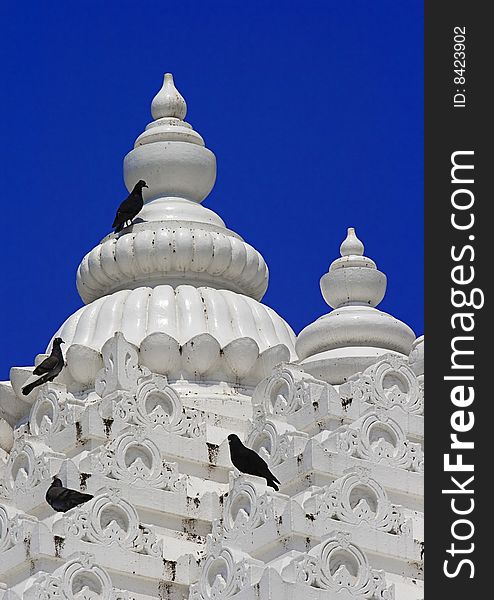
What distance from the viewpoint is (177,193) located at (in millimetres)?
36688

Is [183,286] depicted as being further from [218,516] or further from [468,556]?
[468,556]

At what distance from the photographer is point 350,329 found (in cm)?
3328

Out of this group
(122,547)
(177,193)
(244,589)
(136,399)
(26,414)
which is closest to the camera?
(244,589)

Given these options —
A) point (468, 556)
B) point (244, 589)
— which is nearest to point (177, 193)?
point (244, 589)

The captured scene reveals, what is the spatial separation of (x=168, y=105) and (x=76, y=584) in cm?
1180

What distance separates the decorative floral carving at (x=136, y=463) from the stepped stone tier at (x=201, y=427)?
1.0 inches

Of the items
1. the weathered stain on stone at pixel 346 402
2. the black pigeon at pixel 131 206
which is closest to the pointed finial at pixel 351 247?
the black pigeon at pixel 131 206

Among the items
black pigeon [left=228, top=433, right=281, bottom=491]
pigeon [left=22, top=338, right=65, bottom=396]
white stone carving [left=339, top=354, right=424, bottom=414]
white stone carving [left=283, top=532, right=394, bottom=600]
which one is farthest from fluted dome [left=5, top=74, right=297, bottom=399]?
white stone carving [left=283, top=532, right=394, bottom=600]

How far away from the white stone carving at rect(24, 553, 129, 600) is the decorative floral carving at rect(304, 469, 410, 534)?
266 cm

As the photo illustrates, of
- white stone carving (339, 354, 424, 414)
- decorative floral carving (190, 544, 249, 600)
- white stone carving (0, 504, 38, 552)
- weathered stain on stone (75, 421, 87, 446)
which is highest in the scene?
white stone carving (339, 354, 424, 414)

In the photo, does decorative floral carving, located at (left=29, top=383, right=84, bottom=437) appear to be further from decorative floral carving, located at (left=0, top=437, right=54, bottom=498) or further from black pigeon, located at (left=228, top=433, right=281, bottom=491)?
black pigeon, located at (left=228, top=433, right=281, bottom=491)

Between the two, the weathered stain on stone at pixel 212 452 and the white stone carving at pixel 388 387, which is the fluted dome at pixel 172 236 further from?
the white stone carving at pixel 388 387

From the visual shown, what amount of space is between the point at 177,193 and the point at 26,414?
471 cm

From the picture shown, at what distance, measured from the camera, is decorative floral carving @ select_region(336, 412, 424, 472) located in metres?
29.8
